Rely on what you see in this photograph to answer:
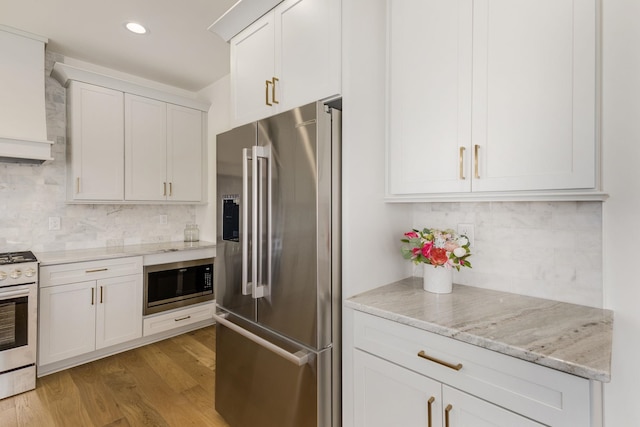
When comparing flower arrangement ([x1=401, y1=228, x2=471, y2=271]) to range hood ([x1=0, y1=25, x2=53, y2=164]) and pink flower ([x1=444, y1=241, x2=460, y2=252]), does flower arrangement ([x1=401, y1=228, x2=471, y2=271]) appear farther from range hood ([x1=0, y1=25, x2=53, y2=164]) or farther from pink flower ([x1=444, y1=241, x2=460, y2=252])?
range hood ([x1=0, y1=25, x2=53, y2=164])

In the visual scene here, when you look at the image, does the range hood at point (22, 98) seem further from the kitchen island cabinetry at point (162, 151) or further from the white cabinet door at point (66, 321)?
the white cabinet door at point (66, 321)

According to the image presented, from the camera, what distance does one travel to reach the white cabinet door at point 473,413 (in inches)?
36.9

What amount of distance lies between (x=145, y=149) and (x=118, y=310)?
5.15 ft

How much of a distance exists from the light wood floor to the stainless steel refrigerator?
50cm

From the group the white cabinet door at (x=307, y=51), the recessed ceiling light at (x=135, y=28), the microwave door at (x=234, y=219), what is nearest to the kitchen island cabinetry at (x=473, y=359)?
the microwave door at (x=234, y=219)

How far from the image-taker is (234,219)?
1810 millimetres

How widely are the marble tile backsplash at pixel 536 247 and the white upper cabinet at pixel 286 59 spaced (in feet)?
3.02

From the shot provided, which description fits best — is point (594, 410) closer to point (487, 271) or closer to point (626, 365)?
point (626, 365)

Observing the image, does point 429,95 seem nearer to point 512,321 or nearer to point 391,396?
point 512,321

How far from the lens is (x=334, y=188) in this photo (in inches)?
55.7

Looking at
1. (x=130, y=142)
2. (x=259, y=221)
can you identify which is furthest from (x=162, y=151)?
(x=259, y=221)

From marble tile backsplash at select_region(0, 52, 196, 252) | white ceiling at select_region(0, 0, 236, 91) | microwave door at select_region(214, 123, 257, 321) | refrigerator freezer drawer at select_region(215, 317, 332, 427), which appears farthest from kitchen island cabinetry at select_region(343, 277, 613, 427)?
marble tile backsplash at select_region(0, 52, 196, 252)

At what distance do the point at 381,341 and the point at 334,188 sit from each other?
0.67 meters

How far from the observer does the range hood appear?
2395 millimetres
